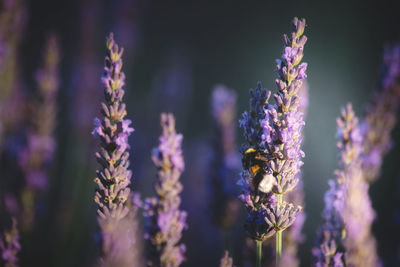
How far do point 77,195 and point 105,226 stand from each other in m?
0.86

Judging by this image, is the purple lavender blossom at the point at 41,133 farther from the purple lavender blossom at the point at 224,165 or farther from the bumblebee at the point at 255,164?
the bumblebee at the point at 255,164

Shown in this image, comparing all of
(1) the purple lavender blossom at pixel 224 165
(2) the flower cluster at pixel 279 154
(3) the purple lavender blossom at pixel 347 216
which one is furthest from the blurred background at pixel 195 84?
(2) the flower cluster at pixel 279 154

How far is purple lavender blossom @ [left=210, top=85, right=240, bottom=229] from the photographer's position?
1540 millimetres

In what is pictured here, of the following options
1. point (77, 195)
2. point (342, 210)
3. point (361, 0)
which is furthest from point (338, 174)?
point (361, 0)

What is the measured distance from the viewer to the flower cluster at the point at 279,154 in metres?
0.91

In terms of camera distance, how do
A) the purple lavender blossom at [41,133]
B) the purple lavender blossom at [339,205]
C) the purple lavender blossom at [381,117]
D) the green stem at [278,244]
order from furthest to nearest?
1. the purple lavender blossom at [41,133]
2. the purple lavender blossom at [381,117]
3. the purple lavender blossom at [339,205]
4. the green stem at [278,244]

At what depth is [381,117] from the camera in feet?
4.87

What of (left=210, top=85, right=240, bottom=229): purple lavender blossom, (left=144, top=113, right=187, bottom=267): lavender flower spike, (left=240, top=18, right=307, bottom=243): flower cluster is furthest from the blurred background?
(left=240, top=18, right=307, bottom=243): flower cluster

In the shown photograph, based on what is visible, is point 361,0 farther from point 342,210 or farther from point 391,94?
point 342,210

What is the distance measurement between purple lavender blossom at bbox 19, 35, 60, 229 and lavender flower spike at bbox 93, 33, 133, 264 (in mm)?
815

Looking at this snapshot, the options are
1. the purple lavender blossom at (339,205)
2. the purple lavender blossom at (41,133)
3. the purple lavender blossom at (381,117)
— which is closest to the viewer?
the purple lavender blossom at (339,205)

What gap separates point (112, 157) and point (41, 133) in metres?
0.88

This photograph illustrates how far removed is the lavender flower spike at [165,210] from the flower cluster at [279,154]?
9.2 inches

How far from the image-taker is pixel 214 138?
1.75 meters
